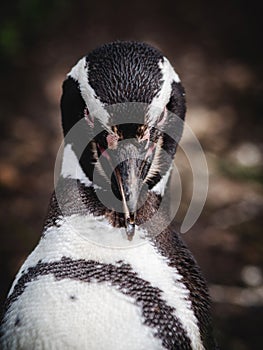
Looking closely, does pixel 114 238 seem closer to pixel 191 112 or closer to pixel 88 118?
pixel 88 118

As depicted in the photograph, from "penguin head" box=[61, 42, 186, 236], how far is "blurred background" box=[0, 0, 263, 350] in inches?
51.5

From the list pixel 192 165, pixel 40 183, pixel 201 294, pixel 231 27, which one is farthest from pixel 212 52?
pixel 201 294

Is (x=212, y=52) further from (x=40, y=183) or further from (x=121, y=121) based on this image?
(x=121, y=121)

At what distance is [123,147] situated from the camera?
1.51 m

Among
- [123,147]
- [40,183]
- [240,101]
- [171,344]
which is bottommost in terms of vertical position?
[171,344]

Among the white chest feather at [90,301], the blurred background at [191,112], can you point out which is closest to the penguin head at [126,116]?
the white chest feather at [90,301]

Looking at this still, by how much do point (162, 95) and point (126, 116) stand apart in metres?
0.13

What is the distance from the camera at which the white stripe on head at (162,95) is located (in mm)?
1560

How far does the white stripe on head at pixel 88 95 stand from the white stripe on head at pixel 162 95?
106 mm

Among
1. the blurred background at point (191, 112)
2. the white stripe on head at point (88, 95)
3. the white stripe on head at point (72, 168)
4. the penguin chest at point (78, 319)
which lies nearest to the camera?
the penguin chest at point (78, 319)

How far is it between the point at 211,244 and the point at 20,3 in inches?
80.0

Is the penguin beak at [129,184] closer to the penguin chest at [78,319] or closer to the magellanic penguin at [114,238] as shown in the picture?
the magellanic penguin at [114,238]

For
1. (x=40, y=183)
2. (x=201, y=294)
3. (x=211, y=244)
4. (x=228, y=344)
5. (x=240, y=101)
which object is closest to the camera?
(x=201, y=294)

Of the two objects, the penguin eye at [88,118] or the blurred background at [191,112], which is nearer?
the penguin eye at [88,118]
